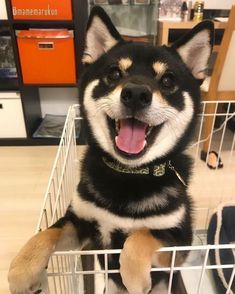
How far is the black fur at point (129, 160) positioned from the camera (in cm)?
88

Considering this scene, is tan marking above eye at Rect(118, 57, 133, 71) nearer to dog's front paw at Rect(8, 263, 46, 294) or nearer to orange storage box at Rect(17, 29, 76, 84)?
dog's front paw at Rect(8, 263, 46, 294)

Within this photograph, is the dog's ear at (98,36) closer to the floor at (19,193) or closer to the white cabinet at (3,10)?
the floor at (19,193)

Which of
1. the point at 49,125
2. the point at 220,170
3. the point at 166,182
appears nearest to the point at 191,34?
the point at 166,182

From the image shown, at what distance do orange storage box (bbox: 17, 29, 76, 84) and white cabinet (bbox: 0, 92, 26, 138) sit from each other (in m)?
0.18

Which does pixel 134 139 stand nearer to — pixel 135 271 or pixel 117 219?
pixel 117 219

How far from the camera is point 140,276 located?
667 mm

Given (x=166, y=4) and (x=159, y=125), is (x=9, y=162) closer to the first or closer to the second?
(x=159, y=125)

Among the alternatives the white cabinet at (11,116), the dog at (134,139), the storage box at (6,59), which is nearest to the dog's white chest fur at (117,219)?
the dog at (134,139)

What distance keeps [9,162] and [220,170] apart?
4.68ft

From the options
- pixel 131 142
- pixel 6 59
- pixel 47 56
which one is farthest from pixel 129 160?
pixel 6 59

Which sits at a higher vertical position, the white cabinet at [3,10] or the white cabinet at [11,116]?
the white cabinet at [3,10]

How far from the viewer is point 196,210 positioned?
1438mm

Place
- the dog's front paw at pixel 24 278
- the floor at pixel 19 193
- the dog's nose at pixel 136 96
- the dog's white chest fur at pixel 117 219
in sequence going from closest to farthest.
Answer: the dog's front paw at pixel 24 278
the dog's nose at pixel 136 96
the dog's white chest fur at pixel 117 219
the floor at pixel 19 193

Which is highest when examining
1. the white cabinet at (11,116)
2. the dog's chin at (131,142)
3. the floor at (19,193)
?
the dog's chin at (131,142)
